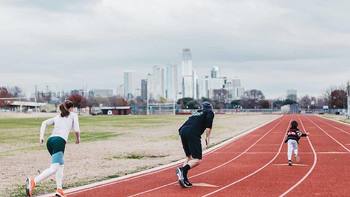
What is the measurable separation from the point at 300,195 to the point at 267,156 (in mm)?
9441

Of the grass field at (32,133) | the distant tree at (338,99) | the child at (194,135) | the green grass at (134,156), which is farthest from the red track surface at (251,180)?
the distant tree at (338,99)

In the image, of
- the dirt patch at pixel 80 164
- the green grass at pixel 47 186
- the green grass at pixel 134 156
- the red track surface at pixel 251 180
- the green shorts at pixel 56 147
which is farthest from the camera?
the green grass at pixel 134 156

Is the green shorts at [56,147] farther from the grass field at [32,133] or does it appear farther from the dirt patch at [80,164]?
the grass field at [32,133]

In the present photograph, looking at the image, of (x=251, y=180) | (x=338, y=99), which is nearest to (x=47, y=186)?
(x=251, y=180)

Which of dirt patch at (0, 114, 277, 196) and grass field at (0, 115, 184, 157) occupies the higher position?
grass field at (0, 115, 184, 157)

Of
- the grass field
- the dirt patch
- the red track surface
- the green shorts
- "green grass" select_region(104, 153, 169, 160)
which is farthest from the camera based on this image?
the grass field

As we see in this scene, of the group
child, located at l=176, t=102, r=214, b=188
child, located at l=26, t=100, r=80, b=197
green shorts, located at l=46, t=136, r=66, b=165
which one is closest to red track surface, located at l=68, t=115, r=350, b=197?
child, located at l=176, t=102, r=214, b=188

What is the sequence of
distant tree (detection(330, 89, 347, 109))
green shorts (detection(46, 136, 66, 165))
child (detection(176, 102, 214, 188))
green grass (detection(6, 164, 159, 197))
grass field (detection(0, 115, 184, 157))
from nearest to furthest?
green shorts (detection(46, 136, 66, 165)) → green grass (detection(6, 164, 159, 197)) → child (detection(176, 102, 214, 188)) → grass field (detection(0, 115, 184, 157)) → distant tree (detection(330, 89, 347, 109))

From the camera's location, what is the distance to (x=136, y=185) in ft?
41.9

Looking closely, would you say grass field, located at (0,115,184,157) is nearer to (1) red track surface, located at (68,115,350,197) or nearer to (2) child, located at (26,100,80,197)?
(1) red track surface, located at (68,115,350,197)

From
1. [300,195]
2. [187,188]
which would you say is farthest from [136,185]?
[300,195]

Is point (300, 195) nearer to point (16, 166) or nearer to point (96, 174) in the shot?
point (96, 174)

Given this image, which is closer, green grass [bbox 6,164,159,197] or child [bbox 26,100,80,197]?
child [bbox 26,100,80,197]

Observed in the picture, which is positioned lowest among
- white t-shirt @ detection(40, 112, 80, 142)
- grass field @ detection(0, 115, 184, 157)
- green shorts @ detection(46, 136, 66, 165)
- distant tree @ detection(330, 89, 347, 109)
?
grass field @ detection(0, 115, 184, 157)
